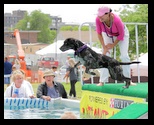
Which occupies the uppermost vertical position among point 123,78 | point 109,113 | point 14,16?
point 14,16

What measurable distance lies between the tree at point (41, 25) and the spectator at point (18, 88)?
66.4 metres

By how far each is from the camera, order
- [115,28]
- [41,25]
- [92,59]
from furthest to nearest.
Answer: [41,25] → [115,28] → [92,59]

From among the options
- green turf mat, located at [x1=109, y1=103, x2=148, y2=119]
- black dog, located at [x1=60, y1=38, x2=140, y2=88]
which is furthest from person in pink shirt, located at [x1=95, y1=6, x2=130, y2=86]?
green turf mat, located at [x1=109, y1=103, x2=148, y2=119]

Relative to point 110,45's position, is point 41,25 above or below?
above

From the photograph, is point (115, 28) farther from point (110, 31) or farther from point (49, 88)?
point (49, 88)

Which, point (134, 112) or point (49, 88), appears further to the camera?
point (49, 88)

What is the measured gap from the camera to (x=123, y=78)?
541 centimetres

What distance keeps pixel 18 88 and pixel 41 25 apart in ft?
231

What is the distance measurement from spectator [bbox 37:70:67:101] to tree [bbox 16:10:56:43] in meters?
66.3

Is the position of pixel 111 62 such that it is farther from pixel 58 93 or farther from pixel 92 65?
pixel 58 93

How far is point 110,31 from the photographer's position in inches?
226

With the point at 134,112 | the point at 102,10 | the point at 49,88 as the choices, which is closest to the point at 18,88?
the point at 49,88
